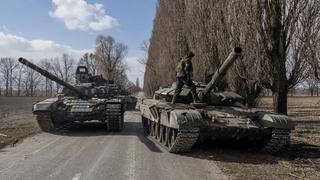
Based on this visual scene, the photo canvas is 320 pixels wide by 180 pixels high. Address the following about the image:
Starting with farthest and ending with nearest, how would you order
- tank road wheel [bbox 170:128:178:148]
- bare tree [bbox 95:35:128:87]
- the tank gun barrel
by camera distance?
bare tree [bbox 95:35:128:87]
tank road wheel [bbox 170:128:178:148]
the tank gun barrel

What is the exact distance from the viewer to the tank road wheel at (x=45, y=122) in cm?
1644

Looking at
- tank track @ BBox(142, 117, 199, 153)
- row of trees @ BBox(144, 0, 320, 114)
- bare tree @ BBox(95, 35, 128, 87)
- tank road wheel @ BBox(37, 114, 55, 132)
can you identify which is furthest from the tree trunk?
bare tree @ BBox(95, 35, 128, 87)

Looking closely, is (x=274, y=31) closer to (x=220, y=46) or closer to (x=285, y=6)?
(x=285, y=6)

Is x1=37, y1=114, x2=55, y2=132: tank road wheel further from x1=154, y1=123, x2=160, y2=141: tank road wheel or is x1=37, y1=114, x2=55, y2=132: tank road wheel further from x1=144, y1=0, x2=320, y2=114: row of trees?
x1=144, y1=0, x2=320, y2=114: row of trees

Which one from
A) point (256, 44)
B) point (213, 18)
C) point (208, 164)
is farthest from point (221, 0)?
point (208, 164)

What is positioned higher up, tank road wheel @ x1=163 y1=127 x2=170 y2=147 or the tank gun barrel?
the tank gun barrel

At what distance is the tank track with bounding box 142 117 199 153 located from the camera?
420 inches

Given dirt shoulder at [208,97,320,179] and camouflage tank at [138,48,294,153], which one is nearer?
dirt shoulder at [208,97,320,179]

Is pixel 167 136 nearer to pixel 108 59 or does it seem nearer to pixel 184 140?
pixel 184 140

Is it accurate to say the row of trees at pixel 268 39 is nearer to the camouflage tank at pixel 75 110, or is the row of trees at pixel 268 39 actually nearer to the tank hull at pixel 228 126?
the tank hull at pixel 228 126

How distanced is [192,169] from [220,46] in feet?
37.7

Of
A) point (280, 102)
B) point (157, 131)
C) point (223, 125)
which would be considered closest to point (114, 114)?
point (157, 131)

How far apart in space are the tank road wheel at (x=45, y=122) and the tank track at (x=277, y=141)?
8.07 meters

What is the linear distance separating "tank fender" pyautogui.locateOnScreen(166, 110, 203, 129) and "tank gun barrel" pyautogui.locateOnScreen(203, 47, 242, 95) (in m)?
1.41
